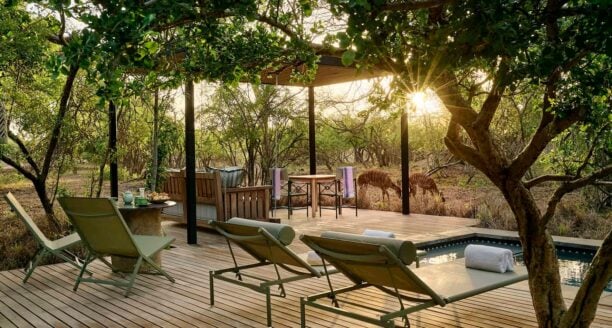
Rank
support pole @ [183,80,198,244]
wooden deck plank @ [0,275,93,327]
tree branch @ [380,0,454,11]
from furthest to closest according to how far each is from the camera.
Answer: support pole @ [183,80,198,244] < wooden deck plank @ [0,275,93,327] < tree branch @ [380,0,454,11]

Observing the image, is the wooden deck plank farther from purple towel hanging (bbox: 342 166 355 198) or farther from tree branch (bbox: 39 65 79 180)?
purple towel hanging (bbox: 342 166 355 198)

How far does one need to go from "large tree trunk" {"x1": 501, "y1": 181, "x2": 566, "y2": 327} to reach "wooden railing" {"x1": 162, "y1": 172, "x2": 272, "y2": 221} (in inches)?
239

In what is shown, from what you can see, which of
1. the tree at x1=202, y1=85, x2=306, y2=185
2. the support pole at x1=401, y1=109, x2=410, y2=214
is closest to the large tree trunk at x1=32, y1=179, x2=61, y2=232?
the tree at x1=202, y1=85, x2=306, y2=185

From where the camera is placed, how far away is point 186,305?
4992 millimetres

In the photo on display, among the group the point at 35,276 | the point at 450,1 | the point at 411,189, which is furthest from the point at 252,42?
the point at 411,189

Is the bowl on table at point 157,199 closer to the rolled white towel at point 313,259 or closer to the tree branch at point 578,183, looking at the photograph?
the rolled white towel at point 313,259

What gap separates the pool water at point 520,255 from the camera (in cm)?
669

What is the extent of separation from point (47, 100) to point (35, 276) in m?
3.66

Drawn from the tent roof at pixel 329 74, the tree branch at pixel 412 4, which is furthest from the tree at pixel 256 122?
the tree branch at pixel 412 4

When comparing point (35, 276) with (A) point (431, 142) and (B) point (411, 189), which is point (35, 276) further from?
(A) point (431, 142)

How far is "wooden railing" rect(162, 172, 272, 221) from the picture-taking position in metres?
9.05

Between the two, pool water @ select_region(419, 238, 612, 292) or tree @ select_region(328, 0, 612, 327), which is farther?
pool water @ select_region(419, 238, 612, 292)

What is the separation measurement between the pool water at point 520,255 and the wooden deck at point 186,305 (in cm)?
168

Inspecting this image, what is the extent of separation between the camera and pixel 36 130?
8953 millimetres
